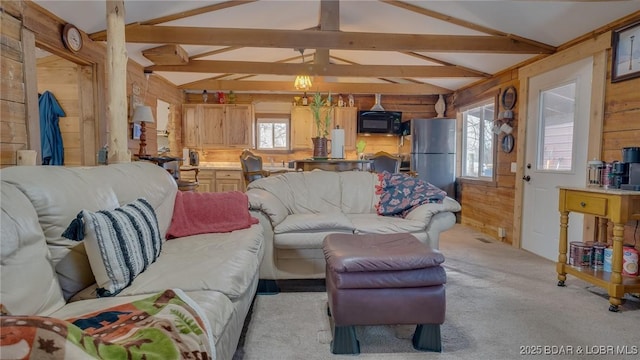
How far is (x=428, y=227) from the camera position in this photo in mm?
2953

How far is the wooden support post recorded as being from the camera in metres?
2.83

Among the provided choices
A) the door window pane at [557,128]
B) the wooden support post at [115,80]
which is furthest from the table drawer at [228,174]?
the door window pane at [557,128]

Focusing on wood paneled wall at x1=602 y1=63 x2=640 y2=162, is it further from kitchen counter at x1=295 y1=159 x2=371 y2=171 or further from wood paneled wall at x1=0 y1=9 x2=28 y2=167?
wood paneled wall at x1=0 y1=9 x2=28 y2=167

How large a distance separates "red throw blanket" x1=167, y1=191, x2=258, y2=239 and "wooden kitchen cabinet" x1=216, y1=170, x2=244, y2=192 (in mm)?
3565

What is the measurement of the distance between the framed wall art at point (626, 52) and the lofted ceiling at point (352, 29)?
14 centimetres

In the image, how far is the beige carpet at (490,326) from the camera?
Answer: 1.93 m

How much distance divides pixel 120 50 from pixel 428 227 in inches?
119

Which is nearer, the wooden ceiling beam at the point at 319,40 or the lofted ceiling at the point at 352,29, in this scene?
the lofted ceiling at the point at 352,29

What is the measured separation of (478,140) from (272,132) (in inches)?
152

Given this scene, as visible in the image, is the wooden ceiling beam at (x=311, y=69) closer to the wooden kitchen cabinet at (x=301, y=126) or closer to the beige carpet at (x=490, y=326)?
the wooden kitchen cabinet at (x=301, y=126)

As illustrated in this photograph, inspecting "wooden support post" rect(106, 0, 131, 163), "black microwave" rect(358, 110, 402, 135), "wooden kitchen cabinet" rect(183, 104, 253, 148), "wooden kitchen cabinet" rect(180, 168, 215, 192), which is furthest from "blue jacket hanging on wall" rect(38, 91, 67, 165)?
"black microwave" rect(358, 110, 402, 135)

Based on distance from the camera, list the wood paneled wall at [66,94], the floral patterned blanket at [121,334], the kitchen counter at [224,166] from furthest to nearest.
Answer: the kitchen counter at [224,166] → the wood paneled wall at [66,94] → the floral patterned blanket at [121,334]

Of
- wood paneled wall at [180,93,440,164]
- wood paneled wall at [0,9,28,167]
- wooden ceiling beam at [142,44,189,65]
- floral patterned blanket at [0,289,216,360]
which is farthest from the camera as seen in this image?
wood paneled wall at [180,93,440,164]

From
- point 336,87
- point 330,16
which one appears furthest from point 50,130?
point 336,87
